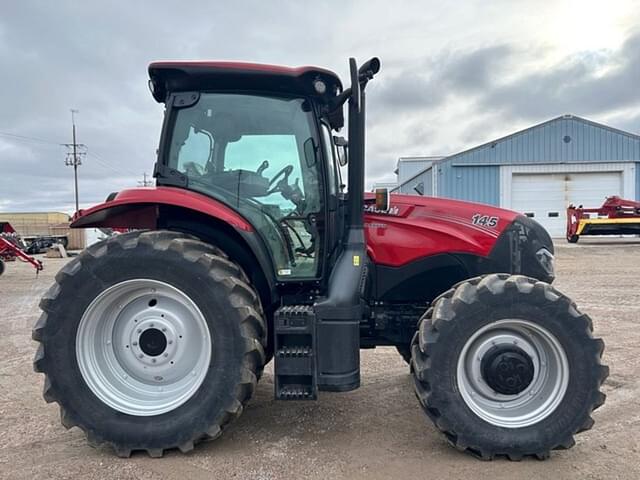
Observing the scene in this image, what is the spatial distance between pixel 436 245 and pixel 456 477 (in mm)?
1547

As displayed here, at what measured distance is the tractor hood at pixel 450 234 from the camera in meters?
3.62

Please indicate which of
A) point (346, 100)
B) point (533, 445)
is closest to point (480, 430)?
point (533, 445)

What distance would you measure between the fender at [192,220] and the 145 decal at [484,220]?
157 centimetres

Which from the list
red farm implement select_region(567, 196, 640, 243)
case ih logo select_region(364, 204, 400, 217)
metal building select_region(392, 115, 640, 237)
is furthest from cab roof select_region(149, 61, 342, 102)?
metal building select_region(392, 115, 640, 237)

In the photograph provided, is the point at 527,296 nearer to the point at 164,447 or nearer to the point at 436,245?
the point at 436,245

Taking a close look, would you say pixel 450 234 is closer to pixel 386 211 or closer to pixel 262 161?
pixel 386 211

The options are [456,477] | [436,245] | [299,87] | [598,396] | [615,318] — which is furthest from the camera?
[615,318]

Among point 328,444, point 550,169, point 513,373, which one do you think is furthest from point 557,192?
point 328,444

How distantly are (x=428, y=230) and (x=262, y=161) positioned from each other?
130 centimetres

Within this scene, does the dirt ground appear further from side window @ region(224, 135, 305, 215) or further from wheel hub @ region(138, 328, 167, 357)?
side window @ region(224, 135, 305, 215)

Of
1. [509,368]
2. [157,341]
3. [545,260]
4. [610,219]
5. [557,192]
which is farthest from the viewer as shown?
[557,192]

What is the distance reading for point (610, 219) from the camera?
1888cm

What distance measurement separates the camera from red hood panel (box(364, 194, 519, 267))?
361cm

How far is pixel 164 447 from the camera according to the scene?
9.81ft
